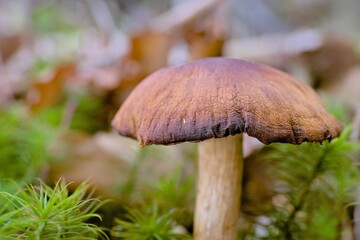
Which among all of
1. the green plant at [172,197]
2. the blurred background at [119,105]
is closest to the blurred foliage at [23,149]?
the blurred background at [119,105]

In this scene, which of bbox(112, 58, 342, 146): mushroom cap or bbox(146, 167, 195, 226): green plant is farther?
bbox(146, 167, 195, 226): green plant

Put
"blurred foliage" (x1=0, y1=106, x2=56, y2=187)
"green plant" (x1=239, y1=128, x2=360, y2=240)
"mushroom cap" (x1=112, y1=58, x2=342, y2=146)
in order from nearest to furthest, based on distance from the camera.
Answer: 1. "mushroom cap" (x1=112, y1=58, x2=342, y2=146)
2. "green plant" (x1=239, y1=128, x2=360, y2=240)
3. "blurred foliage" (x1=0, y1=106, x2=56, y2=187)

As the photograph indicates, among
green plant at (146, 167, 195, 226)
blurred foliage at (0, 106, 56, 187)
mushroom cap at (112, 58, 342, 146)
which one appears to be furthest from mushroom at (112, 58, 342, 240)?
blurred foliage at (0, 106, 56, 187)

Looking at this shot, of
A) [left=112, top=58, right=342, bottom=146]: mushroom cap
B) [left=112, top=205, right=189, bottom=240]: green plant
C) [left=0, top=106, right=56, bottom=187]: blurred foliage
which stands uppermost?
[left=112, top=58, right=342, bottom=146]: mushroom cap

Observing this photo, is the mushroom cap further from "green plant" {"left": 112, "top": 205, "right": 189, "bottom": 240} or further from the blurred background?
the blurred background

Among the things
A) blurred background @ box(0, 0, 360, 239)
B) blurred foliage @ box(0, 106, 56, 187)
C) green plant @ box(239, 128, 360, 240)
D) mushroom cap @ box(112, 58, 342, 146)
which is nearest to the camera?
mushroom cap @ box(112, 58, 342, 146)

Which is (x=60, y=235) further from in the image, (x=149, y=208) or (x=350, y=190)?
(x=350, y=190)

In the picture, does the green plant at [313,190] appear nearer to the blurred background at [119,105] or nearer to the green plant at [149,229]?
the blurred background at [119,105]
